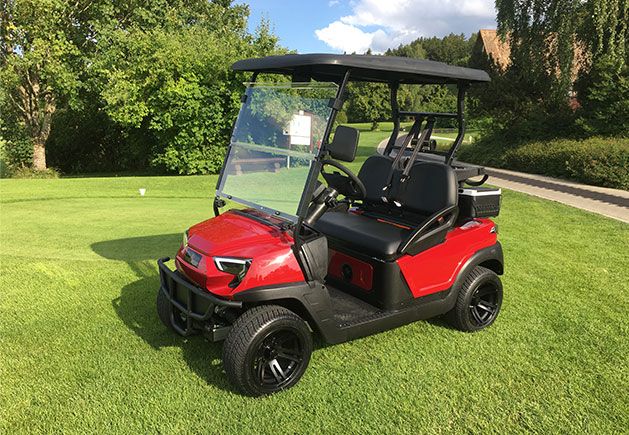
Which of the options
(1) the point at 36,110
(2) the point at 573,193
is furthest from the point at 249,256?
(1) the point at 36,110

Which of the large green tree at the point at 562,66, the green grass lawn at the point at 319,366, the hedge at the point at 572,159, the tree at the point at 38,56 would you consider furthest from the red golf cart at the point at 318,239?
the tree at the point at 38,56

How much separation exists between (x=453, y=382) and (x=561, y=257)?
353 centimetres

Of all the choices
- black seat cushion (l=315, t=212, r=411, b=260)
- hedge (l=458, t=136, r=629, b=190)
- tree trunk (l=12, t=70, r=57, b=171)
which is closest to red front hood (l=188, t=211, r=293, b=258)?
black seat cushion (l=315, t=212, r=411, b=260)

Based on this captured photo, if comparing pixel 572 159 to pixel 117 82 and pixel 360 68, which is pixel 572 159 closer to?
pixel 360 68

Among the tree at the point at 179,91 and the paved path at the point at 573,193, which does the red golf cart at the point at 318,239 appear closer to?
the paved path at the point at 573,193

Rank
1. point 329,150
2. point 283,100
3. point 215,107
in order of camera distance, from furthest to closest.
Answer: point 215,107
point 283,100
point 329,150

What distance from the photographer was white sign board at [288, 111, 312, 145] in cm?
301

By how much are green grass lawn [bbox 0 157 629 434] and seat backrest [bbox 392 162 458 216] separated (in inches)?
38.1

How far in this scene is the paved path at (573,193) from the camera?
8.82m

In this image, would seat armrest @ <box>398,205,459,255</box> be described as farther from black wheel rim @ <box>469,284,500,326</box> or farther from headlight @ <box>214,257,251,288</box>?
headlight @ <box>214,257,251,288</box>

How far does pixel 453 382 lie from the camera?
3.04 metres

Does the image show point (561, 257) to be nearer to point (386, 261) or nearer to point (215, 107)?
point (386, 261)

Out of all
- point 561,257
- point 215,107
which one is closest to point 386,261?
point 561,257

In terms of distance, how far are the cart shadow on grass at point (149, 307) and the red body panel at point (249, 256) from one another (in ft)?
2.01
